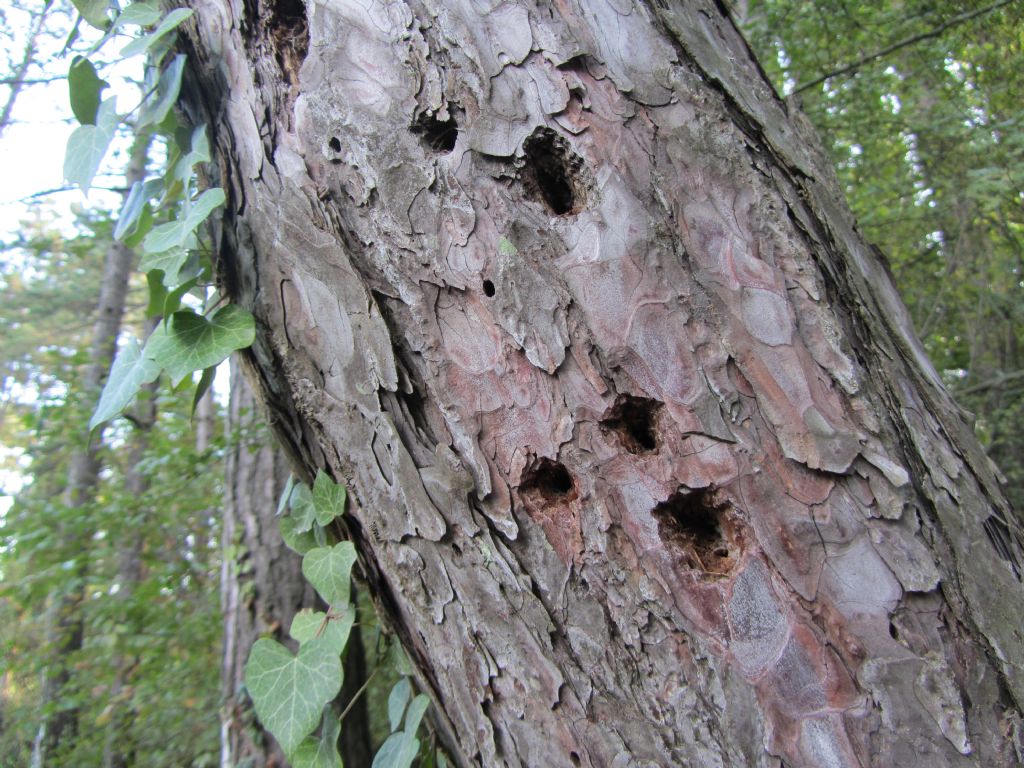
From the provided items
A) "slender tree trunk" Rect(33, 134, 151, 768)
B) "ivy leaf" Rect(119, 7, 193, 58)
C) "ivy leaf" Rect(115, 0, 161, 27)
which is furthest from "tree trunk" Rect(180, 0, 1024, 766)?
"slender tree trunk" Rect(33, 134, 151, 768)

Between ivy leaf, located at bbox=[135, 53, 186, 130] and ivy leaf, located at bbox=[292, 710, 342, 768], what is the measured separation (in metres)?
1.32

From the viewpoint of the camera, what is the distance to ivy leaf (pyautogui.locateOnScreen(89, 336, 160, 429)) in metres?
1.23

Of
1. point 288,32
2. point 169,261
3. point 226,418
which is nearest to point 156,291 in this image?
point 169,261

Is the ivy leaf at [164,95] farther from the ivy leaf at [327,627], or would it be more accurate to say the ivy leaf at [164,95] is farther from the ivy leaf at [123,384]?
the ivy leaf at [327,627]

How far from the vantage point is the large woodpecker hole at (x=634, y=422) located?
97 centimetres

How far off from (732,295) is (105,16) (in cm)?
150

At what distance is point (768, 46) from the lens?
359 centimetres

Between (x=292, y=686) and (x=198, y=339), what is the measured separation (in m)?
0.70

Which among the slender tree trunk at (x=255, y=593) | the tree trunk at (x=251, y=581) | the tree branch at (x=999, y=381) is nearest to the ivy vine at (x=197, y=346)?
the slender tree trunk at (x=255, y=593)

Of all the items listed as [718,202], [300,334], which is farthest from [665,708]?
[300,334]

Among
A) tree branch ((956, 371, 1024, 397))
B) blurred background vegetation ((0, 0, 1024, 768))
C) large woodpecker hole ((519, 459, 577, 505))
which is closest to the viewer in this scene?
large woodpecker hole ((519, 459, 577, 505))

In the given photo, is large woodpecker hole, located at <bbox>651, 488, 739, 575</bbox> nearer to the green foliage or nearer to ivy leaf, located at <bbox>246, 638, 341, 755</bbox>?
ivy leaf, located at <bbox>246, 638, 341, 755</bbox>

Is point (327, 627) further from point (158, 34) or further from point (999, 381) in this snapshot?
point (999, 381)

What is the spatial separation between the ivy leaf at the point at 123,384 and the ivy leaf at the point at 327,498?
391mm
